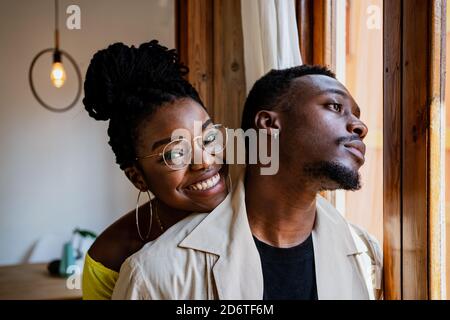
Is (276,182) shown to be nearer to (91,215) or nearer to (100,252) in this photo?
(100,252)

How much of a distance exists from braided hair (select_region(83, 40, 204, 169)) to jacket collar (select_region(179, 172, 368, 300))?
0.62 feet

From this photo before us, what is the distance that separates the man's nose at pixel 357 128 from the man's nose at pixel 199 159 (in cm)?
25

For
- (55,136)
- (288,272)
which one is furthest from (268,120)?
(55,136)

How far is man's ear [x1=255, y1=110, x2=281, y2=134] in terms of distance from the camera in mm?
736

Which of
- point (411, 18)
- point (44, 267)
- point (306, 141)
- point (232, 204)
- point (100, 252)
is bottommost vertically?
point (44, 267)

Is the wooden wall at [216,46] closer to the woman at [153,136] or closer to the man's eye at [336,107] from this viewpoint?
the woman at [153,136]

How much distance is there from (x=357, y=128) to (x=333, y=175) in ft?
0.30

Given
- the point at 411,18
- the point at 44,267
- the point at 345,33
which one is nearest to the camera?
the point at 411,18

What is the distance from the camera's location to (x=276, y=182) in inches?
29.2

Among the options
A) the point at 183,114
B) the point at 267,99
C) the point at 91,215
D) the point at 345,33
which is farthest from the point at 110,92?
the point at 91,215

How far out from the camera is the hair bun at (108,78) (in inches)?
29.0

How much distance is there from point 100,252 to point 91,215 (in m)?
0.45

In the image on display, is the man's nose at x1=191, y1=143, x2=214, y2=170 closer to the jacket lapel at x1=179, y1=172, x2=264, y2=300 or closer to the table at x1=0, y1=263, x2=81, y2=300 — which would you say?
the jacket lapel at x1=179, y1=172, x2=264, y2=300

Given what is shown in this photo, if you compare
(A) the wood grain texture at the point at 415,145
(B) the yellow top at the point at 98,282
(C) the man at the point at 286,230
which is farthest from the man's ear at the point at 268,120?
(B) the yellow top at the point at 98,282
